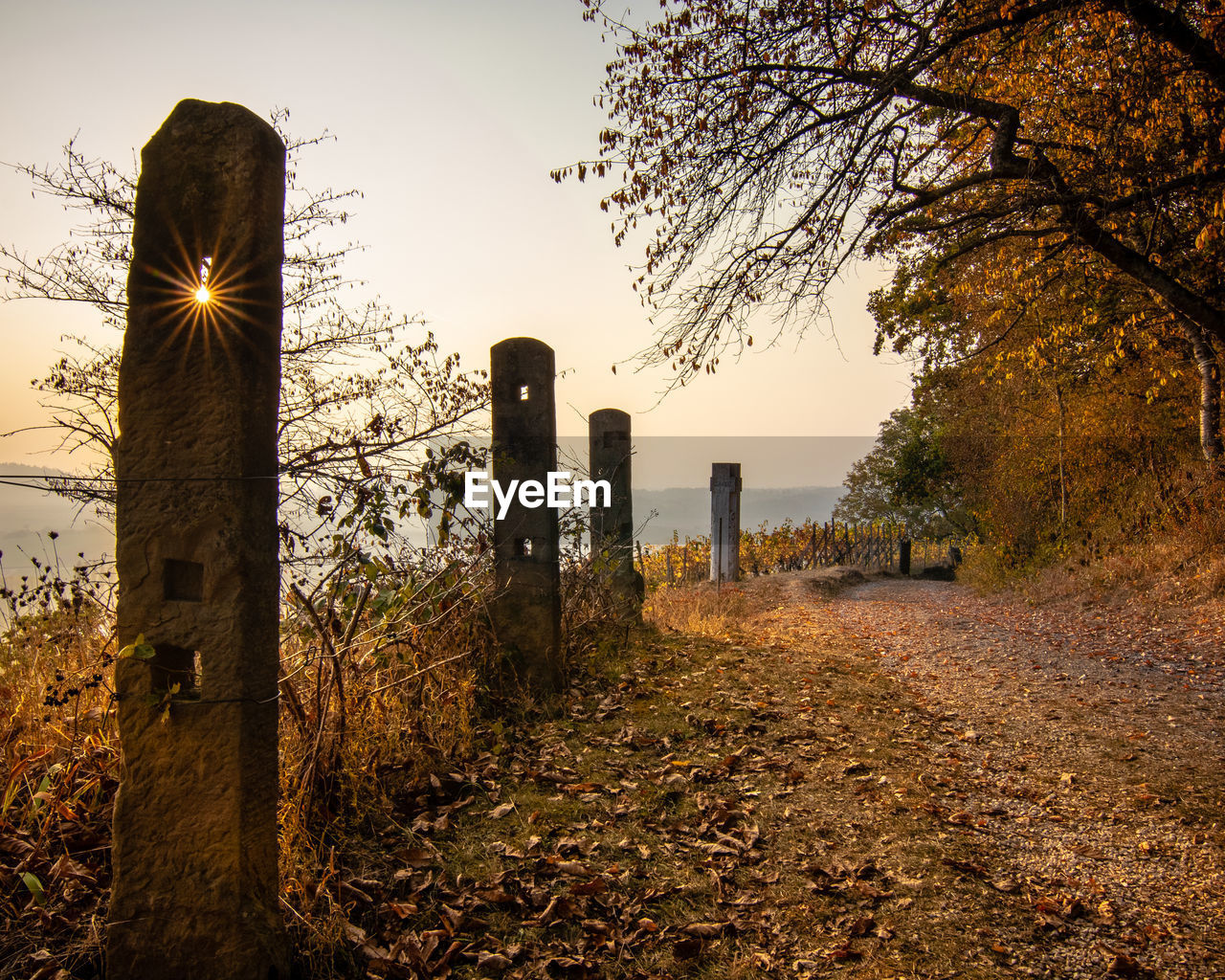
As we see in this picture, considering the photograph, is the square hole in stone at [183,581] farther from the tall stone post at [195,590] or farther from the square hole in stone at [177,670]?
the square hole in stone at [177,670]

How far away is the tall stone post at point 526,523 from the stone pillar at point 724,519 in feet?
28.1

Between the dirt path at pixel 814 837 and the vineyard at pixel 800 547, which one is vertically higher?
the vineyard at pixel 800 547

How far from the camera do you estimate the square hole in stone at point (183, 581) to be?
2434mm

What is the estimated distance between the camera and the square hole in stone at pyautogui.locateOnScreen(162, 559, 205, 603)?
243 centimetres

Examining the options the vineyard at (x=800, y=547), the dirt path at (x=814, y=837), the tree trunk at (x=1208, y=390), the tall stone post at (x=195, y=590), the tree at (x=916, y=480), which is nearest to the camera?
the tall stone post at (x=195, y=590)

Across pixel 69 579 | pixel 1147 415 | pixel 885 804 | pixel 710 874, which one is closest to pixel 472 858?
pixel 710 874

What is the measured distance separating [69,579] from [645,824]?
353cm

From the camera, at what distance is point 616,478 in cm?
886

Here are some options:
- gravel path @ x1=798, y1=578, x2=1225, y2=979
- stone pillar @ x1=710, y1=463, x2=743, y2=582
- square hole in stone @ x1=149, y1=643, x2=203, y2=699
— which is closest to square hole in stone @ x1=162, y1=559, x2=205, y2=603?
square hole in stone @ x1=149, y1=643, x2=203, y2=699

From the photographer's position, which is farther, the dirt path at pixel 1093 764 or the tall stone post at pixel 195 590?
the dirt path at pixel 1093 764

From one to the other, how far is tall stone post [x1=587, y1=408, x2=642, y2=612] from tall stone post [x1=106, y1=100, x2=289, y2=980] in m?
6.32

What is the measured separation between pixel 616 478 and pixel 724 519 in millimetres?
6058

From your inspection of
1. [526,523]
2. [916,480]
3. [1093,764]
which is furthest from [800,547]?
[526,523]

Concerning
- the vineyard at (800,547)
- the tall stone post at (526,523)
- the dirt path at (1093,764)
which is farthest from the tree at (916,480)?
the tall stone post at (526,523)
